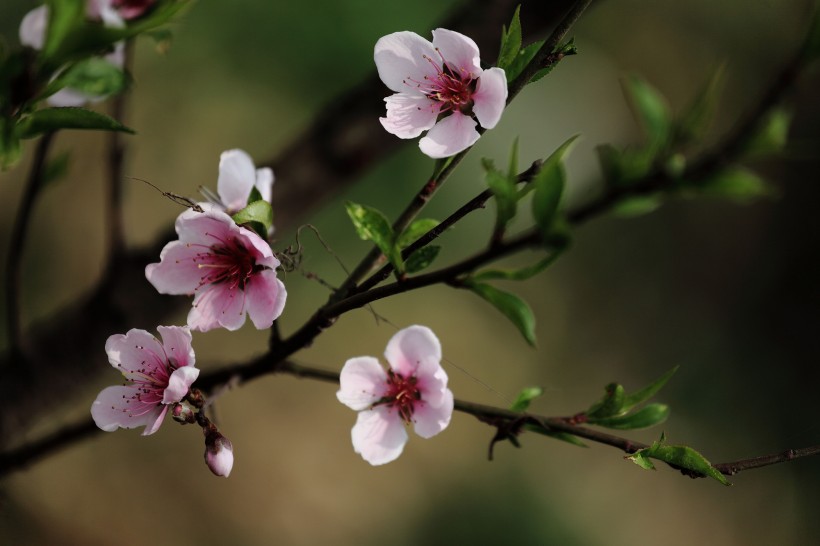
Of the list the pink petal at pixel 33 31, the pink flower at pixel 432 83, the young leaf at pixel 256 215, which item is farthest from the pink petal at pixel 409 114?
the pink petal at pixel 33 31

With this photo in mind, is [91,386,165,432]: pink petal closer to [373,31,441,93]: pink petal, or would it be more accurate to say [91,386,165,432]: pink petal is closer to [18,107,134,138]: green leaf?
[18,107,134,138]: green leaf

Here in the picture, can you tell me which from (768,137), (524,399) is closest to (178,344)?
(524,399)

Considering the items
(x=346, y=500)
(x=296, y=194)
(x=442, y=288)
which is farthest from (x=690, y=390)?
(x=296, y=194)

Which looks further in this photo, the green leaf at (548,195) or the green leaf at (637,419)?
the green leaf at (637,419)

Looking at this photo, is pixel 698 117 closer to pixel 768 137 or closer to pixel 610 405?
pixel 768 137

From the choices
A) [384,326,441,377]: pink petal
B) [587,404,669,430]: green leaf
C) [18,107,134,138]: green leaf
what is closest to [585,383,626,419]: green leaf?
[587,404,669,430]: green leaf

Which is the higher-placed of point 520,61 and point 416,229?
point 520,61

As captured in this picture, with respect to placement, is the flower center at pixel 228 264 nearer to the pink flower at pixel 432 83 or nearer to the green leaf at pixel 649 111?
the pink flower at pixel 432 83
